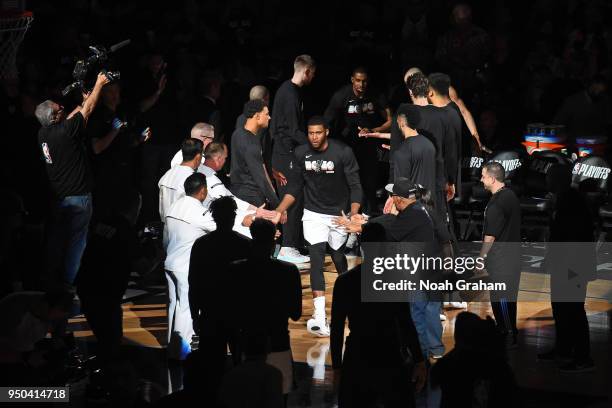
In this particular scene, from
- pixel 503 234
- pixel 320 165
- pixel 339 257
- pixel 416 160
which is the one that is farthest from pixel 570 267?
pixel 320 165

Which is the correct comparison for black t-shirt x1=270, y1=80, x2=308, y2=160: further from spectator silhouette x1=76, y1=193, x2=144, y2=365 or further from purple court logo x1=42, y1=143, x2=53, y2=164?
spectator silhouette x1=76, y1=193, x2=144, y2=365

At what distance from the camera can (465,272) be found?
11.9 m

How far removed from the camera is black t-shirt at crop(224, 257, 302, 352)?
25.0 ft

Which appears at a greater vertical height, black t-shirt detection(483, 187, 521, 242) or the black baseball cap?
the black baseball cap

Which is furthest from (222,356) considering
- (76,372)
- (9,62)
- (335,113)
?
(335,113)

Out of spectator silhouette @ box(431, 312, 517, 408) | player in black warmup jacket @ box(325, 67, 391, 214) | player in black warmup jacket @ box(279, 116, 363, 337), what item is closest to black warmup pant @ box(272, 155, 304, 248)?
player in black warmup jacket @ box(325, 67, 391, 214)

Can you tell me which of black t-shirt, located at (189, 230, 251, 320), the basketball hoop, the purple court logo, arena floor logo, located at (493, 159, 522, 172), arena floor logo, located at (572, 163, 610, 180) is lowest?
Result: black t-shirt, located at (189, 230, 251, 320)

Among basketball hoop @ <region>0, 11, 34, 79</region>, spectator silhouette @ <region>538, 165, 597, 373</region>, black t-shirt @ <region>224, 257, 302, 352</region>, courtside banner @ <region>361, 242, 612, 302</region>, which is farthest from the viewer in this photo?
basketball hoop @ <region>0, 11, 34, 79</region>

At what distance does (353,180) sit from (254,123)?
1.26 m

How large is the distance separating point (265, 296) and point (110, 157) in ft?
18.4

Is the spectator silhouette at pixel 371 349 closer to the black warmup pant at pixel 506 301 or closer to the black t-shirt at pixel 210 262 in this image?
the black t-shirt at pixel 210 262

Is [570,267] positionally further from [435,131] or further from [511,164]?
[511,164]

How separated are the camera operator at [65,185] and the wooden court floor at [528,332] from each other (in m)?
0.77

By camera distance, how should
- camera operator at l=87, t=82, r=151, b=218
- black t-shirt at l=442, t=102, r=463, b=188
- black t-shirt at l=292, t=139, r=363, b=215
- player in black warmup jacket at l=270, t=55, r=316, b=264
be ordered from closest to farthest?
black t-shirt at l=292, t=139, r=363, b=215 < black t-shirt at l=442, t=102, r=463, b=188 < camera operator at l=87, t=82, r=151, b=218 < player in black warmup jacket at l=270, t=55, r=316, b=264
